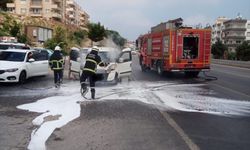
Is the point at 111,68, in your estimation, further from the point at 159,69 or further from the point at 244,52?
the point at 244,52

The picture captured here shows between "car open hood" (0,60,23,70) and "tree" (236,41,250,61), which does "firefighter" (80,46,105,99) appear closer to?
"car open hood" (0,60,23,70)

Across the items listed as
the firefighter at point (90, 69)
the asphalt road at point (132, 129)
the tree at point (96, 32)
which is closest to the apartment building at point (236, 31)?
the tree at point (96, 32)

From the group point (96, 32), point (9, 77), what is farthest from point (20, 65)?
point (96, 32)

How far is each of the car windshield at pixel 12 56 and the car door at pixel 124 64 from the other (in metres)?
4.48

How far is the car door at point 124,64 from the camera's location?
1842cm

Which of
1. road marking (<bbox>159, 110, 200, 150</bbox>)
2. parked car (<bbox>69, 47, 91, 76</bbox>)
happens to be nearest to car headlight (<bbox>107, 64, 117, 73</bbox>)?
parked car (<bbox>69, 47, 91, 76</bbox>)

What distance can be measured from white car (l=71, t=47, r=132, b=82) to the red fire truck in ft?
13.6

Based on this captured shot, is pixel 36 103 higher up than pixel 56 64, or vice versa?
pixel 56 64

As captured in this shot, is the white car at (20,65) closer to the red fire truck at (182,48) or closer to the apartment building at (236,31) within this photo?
the red fire truck at (182,48)

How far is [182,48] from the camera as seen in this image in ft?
75.2

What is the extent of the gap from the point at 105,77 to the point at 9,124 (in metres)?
8.70

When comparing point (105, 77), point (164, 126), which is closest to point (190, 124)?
point (164, 126)

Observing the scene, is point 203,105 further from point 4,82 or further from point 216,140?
point 4,82

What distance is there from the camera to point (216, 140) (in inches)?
306
